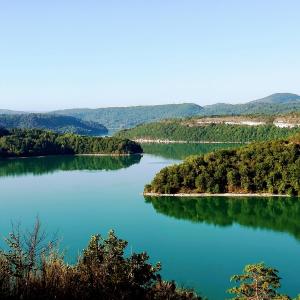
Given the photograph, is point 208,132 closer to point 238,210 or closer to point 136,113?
point 238,210

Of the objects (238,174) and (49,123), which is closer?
(238,174)

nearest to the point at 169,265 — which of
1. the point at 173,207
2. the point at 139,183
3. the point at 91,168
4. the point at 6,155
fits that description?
the point at 173,207

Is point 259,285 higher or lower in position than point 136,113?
lower

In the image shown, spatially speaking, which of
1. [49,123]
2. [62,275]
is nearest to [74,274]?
[62,275]

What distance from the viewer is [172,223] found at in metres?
24.4

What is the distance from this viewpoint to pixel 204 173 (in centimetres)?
3050

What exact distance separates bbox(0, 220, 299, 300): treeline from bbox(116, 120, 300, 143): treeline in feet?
215

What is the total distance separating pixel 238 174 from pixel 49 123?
309 feet

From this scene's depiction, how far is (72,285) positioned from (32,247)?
576 millimetres

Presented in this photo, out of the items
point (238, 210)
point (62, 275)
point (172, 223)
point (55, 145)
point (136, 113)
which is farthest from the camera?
point (136, 113)

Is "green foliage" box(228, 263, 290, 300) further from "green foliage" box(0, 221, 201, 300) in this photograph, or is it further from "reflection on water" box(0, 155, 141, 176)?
"reflection on water" box(0, 155, 141, 176)

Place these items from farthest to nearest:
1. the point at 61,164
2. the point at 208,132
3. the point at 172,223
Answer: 1. the point at 208,132
2. the point at 61,164
3. the point at 172,223

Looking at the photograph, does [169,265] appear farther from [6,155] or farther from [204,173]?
[6,155]

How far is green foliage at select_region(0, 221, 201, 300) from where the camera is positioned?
4.59 m
